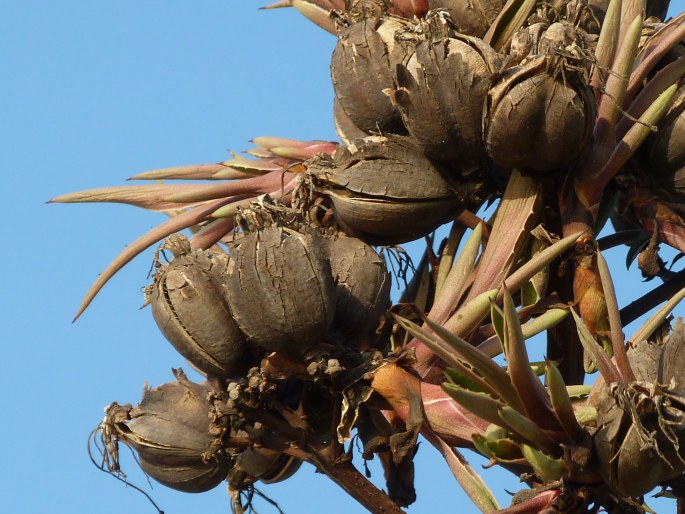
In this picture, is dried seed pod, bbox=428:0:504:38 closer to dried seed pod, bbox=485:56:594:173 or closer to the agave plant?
the agave plant

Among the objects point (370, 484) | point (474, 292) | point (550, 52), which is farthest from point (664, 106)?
point (370, 484)

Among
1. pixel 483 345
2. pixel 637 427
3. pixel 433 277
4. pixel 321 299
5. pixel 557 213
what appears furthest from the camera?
pixel 433 277

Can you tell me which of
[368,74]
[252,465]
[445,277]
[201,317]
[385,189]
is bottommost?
[252,465]

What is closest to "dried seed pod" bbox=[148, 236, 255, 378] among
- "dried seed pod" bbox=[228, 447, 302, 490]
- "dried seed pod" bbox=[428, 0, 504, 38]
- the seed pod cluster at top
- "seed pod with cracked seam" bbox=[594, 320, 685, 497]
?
"dried seed pod" bbox=[228, 447, 302, 490]

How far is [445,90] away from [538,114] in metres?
0.21

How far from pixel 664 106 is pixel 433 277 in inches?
28.2

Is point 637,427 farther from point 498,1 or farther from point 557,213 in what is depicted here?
point 498,1

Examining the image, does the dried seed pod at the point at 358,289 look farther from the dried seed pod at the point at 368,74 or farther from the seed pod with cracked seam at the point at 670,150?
the seed pod with cracked seam at the point at 670,150

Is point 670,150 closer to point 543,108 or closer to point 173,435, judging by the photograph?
point 543,108

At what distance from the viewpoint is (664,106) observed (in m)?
2.89

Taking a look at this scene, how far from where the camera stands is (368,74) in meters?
3.03

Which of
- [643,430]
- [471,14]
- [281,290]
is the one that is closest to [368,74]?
[471,14]

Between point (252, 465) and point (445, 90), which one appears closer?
point (445, 90)

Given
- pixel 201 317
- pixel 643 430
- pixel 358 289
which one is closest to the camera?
pixel 643 430
